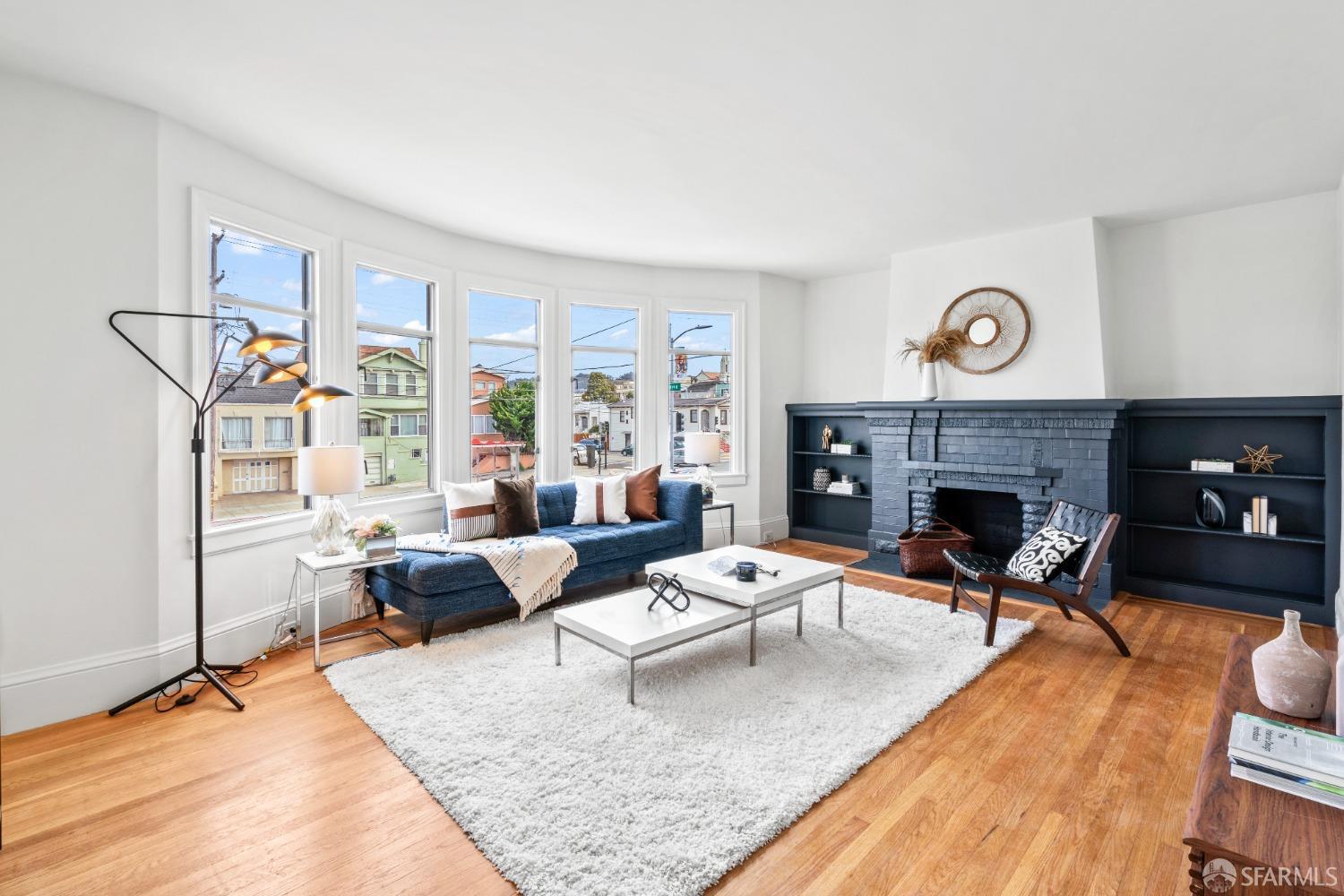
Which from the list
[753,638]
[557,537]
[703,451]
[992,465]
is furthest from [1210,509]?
[557,537]

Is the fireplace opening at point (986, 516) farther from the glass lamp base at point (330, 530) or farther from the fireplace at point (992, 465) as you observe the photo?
the glass lamp base at point (330, 530)

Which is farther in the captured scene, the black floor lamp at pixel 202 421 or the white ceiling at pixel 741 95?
the black floor lamp at pixel 202 421

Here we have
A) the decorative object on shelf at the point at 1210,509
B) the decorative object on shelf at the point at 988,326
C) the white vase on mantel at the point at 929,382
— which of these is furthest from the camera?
the white vase on mantel at the point at 929,382

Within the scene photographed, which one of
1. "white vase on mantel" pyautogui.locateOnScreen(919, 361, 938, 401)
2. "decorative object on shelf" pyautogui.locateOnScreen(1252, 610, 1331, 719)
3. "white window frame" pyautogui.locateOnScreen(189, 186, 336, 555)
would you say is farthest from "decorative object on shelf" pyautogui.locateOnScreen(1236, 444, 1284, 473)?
"white window frame" pyautogui.locateOnScreen(189, 186, 336, 555)

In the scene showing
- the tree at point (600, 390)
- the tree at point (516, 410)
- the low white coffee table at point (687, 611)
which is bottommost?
the low white coffee table at point (687, 611)

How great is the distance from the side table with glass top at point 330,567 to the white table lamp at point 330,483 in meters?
0.08

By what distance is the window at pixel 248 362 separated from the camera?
133 inches

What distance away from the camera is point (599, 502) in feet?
16.3

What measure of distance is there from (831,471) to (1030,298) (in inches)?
97.0

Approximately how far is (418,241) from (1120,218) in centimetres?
507

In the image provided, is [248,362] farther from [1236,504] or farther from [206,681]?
[1236,504]

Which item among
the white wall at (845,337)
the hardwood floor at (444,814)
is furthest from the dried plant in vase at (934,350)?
the hardwood floor at (444,814)

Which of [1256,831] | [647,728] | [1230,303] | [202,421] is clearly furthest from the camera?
Answer: [1230,303]

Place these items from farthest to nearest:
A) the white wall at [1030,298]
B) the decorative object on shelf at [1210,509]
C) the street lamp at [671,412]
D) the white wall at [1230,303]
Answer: the street lamp at [671,412]
the white wall at [1030,298]
the decorative object on shelf at [1210,509]
the white wall at [1230,303]
